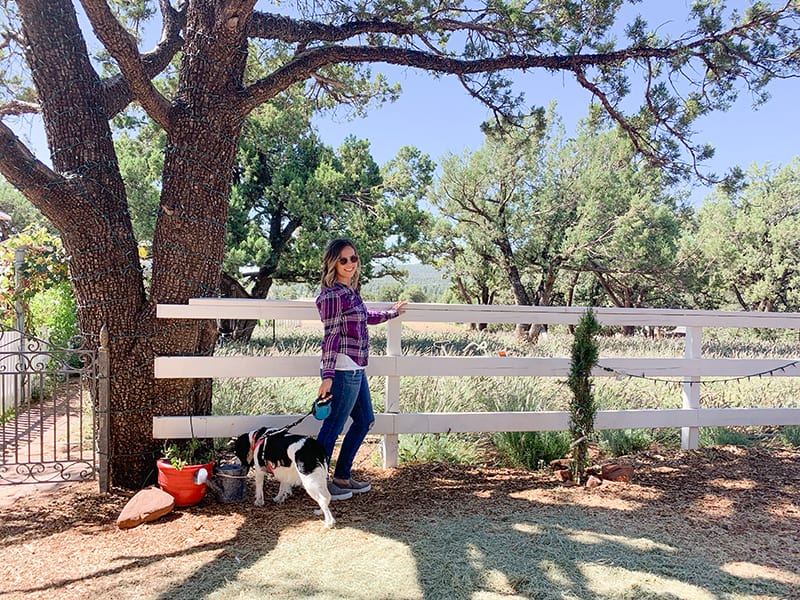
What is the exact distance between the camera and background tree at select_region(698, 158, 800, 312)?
23.7m

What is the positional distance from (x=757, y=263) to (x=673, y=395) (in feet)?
74.3

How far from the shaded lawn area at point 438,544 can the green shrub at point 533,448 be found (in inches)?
18.4

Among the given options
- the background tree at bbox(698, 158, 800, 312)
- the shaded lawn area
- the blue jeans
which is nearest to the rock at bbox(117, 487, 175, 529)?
the shaded lawn area

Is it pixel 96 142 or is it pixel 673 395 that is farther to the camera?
pixel 673 395

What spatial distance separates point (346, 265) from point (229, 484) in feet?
5.56

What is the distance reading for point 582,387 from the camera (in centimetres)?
414

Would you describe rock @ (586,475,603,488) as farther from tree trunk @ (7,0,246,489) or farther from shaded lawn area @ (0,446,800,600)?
tree trunk @ (7,0,246,489)

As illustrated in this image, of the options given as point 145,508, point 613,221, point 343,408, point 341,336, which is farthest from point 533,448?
point 613,221

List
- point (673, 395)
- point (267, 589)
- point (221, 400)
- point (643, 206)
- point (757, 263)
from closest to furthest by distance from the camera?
point (267, 589) < point (221, 400) < point (673, 395) < point (643, 206) < point (757, 263)

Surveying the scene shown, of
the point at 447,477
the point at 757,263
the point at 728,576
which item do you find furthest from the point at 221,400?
the point at 757,263

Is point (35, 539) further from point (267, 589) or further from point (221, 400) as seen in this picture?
point (221, 400)

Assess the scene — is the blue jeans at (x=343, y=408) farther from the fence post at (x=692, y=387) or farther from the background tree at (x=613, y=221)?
the background tree at (x=613, y=221)

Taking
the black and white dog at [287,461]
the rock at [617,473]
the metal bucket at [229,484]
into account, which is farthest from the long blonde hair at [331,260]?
the rock at [617,473]

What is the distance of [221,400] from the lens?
6.04 meters
